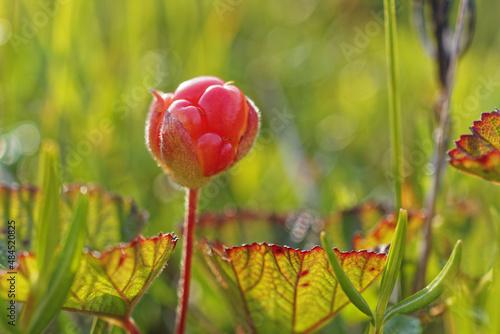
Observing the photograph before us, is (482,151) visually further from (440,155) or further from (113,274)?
(113,274)

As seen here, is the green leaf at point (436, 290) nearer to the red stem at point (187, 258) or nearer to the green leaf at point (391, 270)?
the green leaf at point (391, 270)

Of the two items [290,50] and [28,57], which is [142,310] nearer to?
[28,57]

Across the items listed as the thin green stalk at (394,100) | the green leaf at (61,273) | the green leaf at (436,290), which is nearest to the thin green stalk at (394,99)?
the thin green stalk at (394,100)

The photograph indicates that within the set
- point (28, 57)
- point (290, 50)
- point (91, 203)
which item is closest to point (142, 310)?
point (91, 203)

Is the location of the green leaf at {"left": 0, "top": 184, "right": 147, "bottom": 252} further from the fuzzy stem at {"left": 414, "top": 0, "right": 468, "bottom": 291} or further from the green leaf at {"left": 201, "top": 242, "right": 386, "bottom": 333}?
the fuzzy stem at {"left": 414, "top": 0, "right": 468, "bottom": 291}

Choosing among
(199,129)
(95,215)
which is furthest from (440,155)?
(95,215)

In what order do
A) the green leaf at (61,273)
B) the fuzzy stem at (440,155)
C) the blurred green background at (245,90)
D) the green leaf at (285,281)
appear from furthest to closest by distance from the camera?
1. the blurred green background at (245,90)
2. the fuzzy stem at (440,155)
3. the green leaf at (285,281)
4. the green leaf at (61,273)
